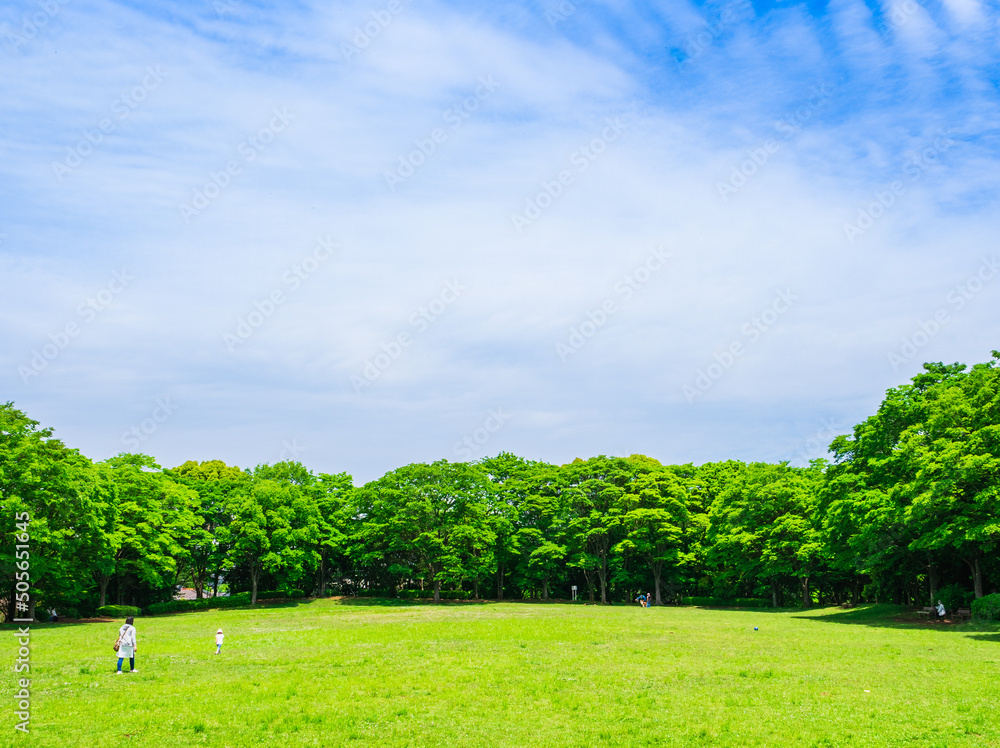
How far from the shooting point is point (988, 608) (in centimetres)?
3559

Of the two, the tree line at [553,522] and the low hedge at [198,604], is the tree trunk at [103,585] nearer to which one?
the tree line at [553,522]

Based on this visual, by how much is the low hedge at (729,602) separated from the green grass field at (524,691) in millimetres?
37502

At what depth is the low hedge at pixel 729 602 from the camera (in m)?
68.0

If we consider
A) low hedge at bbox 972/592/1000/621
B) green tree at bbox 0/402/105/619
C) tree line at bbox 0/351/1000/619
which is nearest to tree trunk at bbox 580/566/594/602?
tree line at bbox 0/351/1000/619

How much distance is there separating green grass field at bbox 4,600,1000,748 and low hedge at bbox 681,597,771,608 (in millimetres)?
37502

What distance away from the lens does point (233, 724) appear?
14.5 meters

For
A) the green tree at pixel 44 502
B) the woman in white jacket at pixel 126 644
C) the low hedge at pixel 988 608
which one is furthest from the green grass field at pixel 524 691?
the green tree at pixel 44 502

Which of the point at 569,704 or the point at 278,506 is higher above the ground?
the point at 278,506

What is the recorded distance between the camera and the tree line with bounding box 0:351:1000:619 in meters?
38.8

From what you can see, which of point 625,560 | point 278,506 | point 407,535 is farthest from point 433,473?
point 625,560

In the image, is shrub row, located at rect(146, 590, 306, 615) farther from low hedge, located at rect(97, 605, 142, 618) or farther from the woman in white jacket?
the woman in white jacket

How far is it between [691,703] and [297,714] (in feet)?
29.1

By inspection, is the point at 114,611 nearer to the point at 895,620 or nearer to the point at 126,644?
the point at 126,644

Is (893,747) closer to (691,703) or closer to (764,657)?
(691,703)
